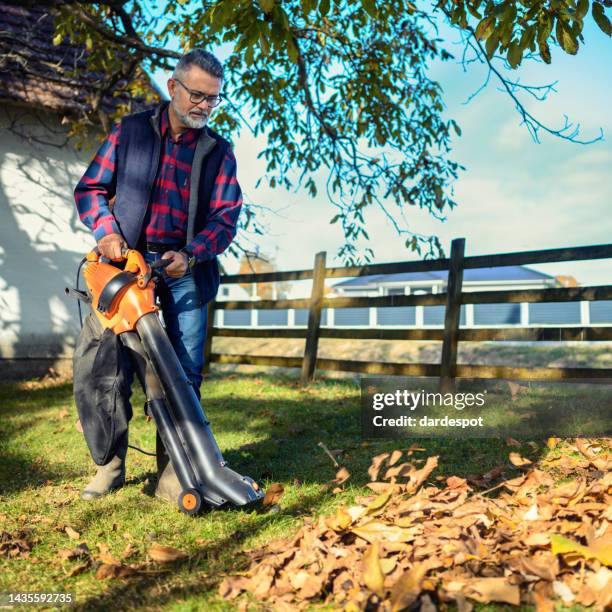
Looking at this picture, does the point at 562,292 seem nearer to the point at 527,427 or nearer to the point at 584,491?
the point at 527,427

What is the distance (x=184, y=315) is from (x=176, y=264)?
0.42 m

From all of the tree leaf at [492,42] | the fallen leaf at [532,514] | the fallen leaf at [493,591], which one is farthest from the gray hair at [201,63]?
the fallen leaf at [493,591]

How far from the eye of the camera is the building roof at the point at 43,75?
346 inches

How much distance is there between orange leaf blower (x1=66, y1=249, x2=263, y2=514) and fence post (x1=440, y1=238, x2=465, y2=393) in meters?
4.20

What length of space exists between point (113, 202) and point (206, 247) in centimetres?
58

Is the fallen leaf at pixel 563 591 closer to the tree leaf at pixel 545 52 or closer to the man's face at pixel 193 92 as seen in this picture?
the man's face at pixel 193 92

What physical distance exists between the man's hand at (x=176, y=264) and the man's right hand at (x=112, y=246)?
205 mm

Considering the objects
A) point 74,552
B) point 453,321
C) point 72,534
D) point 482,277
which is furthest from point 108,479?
point 482,277

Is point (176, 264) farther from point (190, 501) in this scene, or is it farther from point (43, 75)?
point (43, 75)

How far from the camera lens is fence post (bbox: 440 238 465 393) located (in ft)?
22.7

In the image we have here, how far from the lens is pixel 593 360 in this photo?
15.0 metres

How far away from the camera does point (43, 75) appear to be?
868 cm

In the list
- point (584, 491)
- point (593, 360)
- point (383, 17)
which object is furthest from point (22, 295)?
point (593, 360)

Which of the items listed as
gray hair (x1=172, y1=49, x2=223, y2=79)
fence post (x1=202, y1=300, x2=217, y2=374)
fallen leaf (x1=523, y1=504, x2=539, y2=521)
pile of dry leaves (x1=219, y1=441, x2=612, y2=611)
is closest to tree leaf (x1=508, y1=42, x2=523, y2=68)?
gray hair (x1=172, y1=49, x2=223, y2=79)
